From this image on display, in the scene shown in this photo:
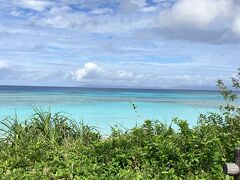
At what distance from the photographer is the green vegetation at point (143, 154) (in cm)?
588

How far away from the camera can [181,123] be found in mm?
6707

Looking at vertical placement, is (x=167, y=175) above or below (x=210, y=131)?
below

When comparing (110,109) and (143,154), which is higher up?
(143,154)

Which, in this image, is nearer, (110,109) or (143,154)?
(143,154)

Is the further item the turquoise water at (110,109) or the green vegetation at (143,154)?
the turquoise water at (110,109)

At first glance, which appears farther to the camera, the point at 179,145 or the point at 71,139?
the point at 71,139

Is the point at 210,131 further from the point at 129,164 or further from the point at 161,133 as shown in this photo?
the point at 129,164

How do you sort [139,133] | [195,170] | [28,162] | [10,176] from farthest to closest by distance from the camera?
[139,133]
[28,162]
[195,170]
[10,176]

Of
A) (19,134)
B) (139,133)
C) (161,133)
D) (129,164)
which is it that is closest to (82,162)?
(129,164)

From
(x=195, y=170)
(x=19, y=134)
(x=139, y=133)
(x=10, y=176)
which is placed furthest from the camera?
(x=19, y=134)

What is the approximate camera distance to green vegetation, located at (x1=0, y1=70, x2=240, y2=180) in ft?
19.3

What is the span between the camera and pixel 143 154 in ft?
20.7

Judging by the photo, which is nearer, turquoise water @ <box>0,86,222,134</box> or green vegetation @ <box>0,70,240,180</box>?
green vegetation @ <box>0,70,240,180</box>

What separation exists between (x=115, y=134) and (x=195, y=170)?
70.6 inches
